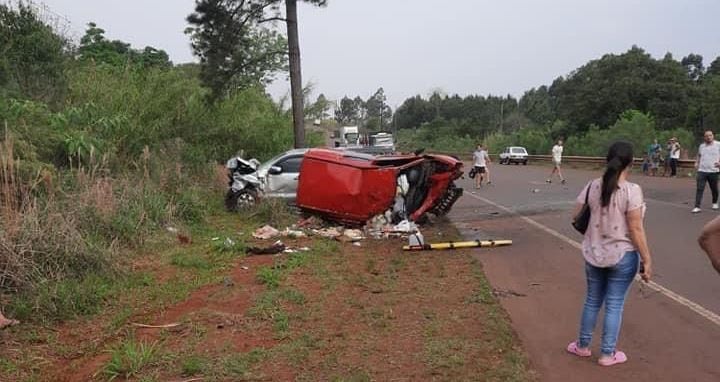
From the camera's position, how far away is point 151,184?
11.4 meters

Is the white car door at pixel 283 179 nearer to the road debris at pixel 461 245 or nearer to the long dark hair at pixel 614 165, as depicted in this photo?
the road debris at pixel 461 245

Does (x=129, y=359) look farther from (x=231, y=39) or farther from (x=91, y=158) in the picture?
(x=231, y=39)

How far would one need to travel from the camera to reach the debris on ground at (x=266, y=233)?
1062 centimetres

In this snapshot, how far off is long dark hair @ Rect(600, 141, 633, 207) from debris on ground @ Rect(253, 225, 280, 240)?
7.01 meters

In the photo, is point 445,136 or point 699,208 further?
point 445,136

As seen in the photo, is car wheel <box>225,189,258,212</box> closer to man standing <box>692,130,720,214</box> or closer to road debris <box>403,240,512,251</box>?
road debris <box>403,240,512,251</box>

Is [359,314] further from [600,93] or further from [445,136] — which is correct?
[445,136]

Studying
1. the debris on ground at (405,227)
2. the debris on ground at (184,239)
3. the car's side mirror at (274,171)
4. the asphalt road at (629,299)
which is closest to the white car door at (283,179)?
the car's side mirror at (274,171)

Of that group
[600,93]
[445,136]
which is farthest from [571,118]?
[445,136]

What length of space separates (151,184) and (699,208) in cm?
1156

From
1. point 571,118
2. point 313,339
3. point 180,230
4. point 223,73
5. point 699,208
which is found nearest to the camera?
point 313,339

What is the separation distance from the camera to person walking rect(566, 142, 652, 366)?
4.50 meters

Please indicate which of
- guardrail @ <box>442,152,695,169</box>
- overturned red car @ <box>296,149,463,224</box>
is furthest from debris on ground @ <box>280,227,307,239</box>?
guardrail @ <box>442,152,695,169</box>

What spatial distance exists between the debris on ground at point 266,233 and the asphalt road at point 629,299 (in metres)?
3.66
